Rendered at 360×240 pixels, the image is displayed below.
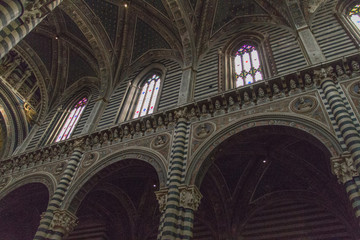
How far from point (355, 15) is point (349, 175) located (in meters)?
9.87

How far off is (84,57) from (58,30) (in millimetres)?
2367

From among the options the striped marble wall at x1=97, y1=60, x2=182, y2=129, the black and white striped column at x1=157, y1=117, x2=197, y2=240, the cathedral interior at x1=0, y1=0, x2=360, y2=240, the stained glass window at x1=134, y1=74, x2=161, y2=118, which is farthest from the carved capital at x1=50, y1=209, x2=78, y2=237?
the stained glass window at x1=134, y1=74, x2=161, y2=118

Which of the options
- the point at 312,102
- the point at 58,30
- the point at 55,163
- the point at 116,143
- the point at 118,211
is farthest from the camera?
the point at 58,30

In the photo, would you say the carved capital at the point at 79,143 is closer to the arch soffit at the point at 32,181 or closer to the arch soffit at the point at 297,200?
the arch soffit at the point at 32,181

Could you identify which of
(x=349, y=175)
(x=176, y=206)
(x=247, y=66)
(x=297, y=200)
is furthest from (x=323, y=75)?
(x=176, y=206)

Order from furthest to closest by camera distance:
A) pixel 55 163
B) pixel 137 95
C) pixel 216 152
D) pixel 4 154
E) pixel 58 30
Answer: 1. pixel 58 30
2. pixel 4 154
3. pixel 137 95
4. pixel 55 163
5. pixel 216 152

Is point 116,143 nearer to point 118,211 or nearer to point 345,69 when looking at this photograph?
point 118,211

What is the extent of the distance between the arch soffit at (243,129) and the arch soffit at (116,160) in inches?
56.1

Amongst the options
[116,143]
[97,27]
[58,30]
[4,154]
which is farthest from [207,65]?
[4,154]

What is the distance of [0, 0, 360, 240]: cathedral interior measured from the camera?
8.83 m

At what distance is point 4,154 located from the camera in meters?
17.2

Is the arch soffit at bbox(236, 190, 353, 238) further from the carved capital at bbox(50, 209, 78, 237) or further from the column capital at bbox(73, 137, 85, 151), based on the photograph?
the column capital at bbox(73, 137, 85, 151)

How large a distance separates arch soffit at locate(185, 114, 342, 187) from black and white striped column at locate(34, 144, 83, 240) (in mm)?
5408

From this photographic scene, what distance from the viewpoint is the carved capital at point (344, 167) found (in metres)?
6.72
